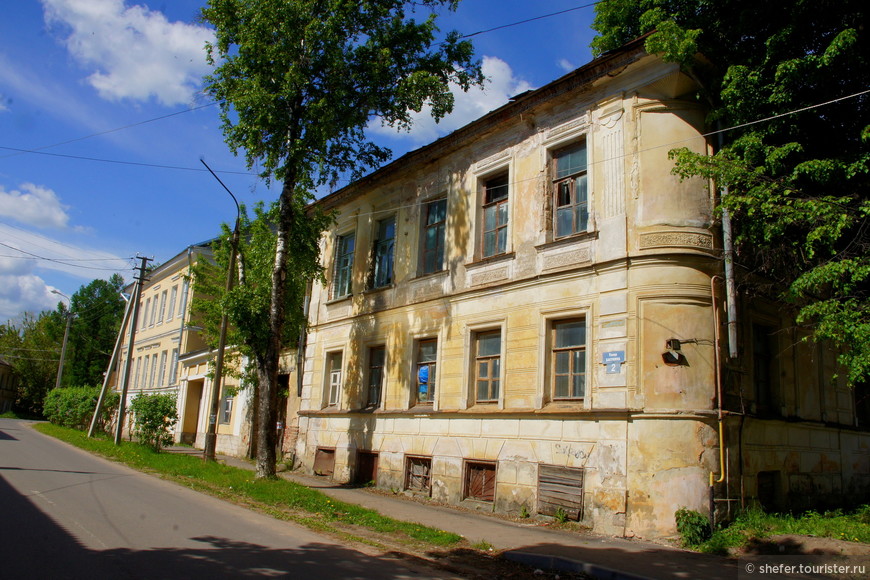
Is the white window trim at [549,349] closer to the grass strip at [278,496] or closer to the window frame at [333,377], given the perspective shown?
the grass strip at [278,496]

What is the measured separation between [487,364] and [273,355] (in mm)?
5324

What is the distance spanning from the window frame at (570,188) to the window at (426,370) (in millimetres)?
4530

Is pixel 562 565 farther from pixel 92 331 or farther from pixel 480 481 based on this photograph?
pixel 92 331

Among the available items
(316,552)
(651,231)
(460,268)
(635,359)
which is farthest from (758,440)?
(316,552)

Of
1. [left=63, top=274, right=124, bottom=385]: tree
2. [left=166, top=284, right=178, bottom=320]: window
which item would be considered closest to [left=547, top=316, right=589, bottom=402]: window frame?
[left=166, top=284, right=178, bottom=320]: window

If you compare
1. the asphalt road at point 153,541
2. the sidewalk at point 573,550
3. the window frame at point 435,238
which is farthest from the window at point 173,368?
the sidewalk at point 573,550

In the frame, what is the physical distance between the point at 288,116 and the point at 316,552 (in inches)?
443

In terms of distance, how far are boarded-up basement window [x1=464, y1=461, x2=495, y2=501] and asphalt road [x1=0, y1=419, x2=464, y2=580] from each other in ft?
15.2

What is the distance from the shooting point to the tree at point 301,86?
15.0m

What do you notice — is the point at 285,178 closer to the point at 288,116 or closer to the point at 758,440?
the point at 288,116

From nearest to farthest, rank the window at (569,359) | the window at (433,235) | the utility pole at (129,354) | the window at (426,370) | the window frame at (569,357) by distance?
the window frame at (569,357) → the window at (569,359) → the window at (426,370) → the window at (433,235) → the utility pole at (129,354)

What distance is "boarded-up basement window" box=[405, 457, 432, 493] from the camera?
14680mm

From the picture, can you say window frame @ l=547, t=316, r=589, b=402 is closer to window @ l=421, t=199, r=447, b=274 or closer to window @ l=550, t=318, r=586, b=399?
window @ l=550, t=318, r=586, b=399

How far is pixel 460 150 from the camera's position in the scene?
1569 centimetres
